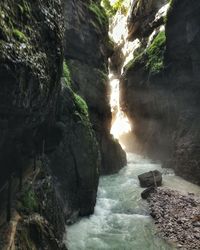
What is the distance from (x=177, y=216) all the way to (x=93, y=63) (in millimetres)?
22859

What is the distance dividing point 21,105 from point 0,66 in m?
2.35

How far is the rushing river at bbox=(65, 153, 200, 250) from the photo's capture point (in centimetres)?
1836

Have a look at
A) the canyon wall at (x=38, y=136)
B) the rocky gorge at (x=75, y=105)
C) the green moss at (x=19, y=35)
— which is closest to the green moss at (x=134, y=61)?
the rocky gorge at (x=75, y=105)

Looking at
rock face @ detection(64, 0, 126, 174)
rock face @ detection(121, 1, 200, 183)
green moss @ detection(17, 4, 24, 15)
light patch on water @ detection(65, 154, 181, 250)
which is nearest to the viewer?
green moss @ detection(17, 4, 24, 15)

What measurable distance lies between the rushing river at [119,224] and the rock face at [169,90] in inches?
216

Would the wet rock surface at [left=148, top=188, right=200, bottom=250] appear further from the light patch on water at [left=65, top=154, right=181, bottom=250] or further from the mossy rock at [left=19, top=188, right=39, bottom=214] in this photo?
the mossy rock at [left=19, top=188, right=39, bottom=214]

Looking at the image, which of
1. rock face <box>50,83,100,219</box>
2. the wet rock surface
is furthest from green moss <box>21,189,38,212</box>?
the wet rock surface

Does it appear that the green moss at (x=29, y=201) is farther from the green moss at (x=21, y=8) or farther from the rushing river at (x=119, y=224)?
the green moss at (x=21, y=8)

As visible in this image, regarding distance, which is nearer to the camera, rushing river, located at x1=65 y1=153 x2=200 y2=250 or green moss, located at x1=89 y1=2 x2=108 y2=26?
rushing river, located at x1=65 y1=153 x2=200 y2=250

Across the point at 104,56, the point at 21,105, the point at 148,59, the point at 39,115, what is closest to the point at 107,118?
the point at 104,56

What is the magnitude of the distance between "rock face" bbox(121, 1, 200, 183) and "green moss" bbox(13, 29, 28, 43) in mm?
25747

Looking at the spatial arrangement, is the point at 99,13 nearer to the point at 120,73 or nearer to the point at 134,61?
the point at 134,61

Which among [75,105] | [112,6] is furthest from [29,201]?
[112,6]

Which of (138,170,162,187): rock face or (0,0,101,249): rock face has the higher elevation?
(0,0,101,249): rock face
